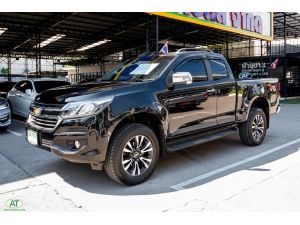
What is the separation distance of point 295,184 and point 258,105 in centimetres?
280

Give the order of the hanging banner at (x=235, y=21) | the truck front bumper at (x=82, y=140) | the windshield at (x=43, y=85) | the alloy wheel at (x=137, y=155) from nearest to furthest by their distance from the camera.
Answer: the truck front bumper at (x=82, y=140) → the alloy wheel at (x=137, y=155) → the windshield at (x=43, y=85) → the hanging banner at (x=235, y=21)

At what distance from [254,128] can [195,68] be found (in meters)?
2.01

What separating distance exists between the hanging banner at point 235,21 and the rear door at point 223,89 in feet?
18.6

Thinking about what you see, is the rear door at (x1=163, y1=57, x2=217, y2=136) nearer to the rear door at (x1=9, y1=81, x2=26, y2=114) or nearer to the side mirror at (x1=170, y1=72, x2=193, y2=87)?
the side mirror at (x1=170, y1=72, x2=193, y2=87)

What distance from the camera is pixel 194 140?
210 inches

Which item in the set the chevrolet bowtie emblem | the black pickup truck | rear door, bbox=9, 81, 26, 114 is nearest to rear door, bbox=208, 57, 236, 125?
the black pickup truck

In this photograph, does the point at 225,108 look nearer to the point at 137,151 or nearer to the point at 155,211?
the point at 137,151

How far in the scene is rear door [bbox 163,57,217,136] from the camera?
4965 mm

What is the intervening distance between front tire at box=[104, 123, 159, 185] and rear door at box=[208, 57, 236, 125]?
172 centimetres

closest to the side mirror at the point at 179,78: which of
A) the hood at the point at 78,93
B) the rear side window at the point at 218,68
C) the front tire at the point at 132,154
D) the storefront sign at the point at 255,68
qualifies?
the hood at the point at 78,93

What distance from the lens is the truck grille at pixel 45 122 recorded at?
4.29m

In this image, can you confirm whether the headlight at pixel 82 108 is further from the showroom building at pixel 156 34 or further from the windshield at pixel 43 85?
the windshield at pixel 43 85

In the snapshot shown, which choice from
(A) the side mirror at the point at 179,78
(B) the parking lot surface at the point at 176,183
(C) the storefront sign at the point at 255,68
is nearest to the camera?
(B) the parking lot surface at the point at 176,183
